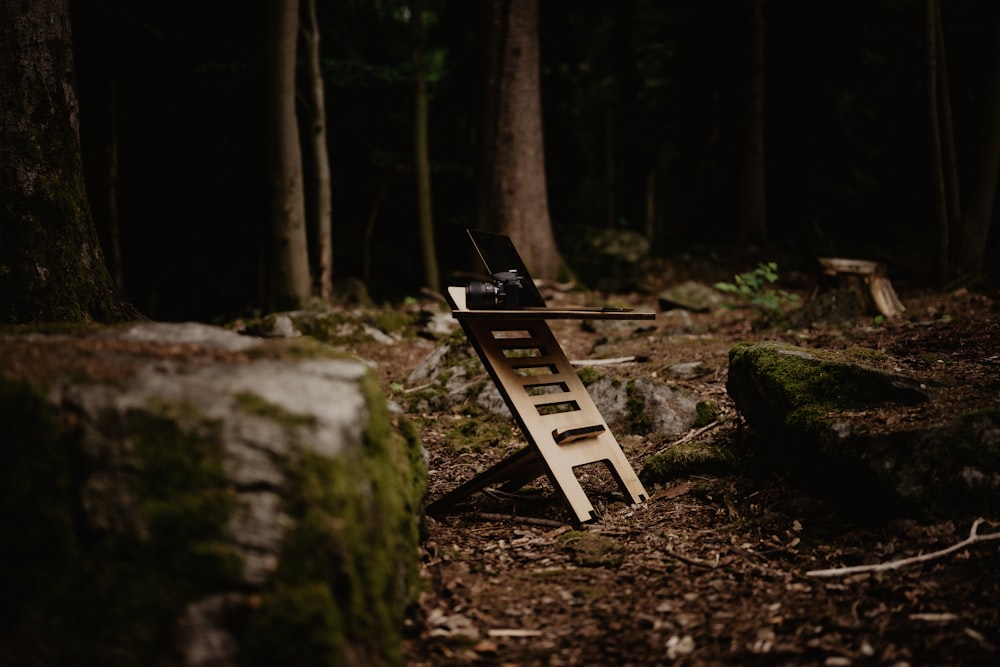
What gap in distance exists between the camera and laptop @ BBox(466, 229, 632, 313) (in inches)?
143

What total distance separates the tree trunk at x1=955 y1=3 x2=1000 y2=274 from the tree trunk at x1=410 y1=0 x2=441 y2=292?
7.40 m

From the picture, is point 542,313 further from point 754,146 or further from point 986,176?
point 754,146

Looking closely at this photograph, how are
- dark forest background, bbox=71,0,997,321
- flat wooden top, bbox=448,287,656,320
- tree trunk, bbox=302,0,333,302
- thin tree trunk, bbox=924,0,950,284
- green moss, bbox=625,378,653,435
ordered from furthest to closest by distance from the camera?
dark forest background, bbox=71,0,997,321 → tree trunk, bbox=302,0,333,302 → thin tree trunk, bbox=924,0,950,284 → green moss, bbox=625,378,653,435 → flat wooden top, bbox=448,287,656,320

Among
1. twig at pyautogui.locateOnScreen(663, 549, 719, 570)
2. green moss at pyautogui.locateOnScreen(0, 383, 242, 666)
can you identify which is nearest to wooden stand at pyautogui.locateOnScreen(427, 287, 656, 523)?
twig at pyautogui.locateOnScreen(663, 549, 719, 570)

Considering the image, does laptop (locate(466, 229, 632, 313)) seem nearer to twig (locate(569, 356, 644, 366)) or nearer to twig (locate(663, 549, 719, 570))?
twig (locate(663, 549, 719, 570))

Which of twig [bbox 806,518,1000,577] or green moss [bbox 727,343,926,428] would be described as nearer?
twig [bbox 806,518,1000,577]

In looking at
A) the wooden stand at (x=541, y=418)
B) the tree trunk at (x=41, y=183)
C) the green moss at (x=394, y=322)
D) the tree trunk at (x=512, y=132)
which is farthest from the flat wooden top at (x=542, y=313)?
the tree trunk at (x=512, y=132)

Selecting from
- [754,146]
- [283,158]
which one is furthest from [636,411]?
[754,146]

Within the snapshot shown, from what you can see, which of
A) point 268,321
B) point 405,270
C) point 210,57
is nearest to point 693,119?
point 405,270

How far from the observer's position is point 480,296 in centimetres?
349

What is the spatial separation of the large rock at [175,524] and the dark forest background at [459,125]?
9.80m

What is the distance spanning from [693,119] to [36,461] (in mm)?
16773

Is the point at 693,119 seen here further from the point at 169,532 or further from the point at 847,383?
the point at 169,532

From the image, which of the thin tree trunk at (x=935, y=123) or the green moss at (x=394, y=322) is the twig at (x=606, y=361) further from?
the thin tree trunk at (x=935, y=123)
